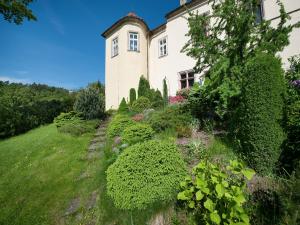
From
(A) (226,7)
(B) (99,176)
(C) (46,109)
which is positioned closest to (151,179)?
(B) (99,176)

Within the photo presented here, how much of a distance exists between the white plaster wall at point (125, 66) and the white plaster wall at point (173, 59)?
1.20 m

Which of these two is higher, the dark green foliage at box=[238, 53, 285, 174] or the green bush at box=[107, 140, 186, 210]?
the dark green foliage at box=[238, 53, 285, 174]

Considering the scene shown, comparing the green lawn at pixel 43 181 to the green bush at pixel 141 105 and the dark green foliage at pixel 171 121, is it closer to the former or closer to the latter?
the dark green foliage at pixel 171 121

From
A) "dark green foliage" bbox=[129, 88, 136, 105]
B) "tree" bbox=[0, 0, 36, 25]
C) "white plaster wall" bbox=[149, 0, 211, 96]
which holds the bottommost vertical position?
"dark green foliage" bbox=[129, 88, 136, 105]

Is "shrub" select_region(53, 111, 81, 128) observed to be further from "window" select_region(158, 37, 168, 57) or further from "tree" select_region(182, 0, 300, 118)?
"window" select_region(158, 37, 168, 57)

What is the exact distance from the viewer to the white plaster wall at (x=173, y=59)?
14.7 m

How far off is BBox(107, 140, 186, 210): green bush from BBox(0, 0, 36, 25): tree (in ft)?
46.9

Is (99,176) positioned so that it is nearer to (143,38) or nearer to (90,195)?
(90,195)

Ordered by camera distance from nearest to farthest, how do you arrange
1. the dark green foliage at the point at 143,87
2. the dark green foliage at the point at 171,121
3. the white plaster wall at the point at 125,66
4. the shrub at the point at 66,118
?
1. the dark green foliage at the point at 171,121
2. the shrub at the point at 66,118
3. the dark green foliage at the point at 143,87
4. the white plaster wall at the point at 125,66

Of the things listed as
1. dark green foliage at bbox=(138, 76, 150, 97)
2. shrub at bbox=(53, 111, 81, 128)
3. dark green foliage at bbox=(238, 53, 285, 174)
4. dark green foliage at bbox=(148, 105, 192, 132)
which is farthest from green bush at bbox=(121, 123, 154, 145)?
dark green foliage at bbox=(138, 76, 150, 97)

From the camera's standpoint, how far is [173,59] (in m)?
15.6

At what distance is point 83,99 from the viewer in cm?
1179

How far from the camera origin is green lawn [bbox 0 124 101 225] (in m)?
4.35

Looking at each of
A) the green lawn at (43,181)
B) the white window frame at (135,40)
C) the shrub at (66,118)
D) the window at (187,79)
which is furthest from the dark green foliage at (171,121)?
the white window frame at (135,40)
